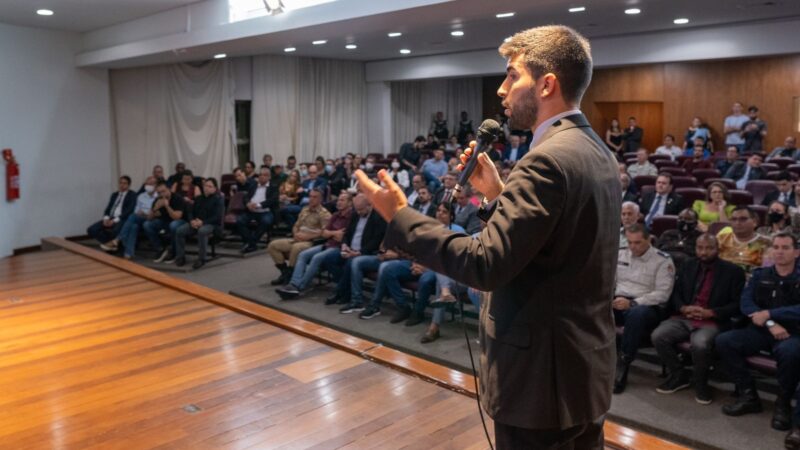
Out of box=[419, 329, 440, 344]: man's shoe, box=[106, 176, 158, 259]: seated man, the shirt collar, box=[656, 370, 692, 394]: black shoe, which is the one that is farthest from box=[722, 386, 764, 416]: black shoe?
box=[106, 176, 158, 259]: seated man

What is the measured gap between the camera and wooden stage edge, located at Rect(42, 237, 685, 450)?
7.82ft

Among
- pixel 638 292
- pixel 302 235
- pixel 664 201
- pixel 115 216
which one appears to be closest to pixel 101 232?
pixel 115 216

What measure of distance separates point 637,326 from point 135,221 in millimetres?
6121

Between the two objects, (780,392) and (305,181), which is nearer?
(780,392)

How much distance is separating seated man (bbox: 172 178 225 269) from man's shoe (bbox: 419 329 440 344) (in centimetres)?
363

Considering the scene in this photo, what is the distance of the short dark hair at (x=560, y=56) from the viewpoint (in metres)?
1.22

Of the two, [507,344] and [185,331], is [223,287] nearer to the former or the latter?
[185,331]

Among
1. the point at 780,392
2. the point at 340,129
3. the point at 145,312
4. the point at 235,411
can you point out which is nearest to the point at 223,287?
the point at 145,312

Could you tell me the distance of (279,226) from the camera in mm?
8906

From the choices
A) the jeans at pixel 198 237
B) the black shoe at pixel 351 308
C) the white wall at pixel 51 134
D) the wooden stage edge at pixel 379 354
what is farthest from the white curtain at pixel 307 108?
the wooden stage edge at pixel 379 354

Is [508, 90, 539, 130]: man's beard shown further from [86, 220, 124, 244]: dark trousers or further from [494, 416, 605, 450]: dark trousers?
[86, 220, 124, 244]: dark trousers

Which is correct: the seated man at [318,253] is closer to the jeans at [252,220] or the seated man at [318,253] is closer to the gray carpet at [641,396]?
the gray carpet at [641,396]

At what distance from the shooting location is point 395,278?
516 cm

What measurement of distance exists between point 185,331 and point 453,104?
12289 mm
